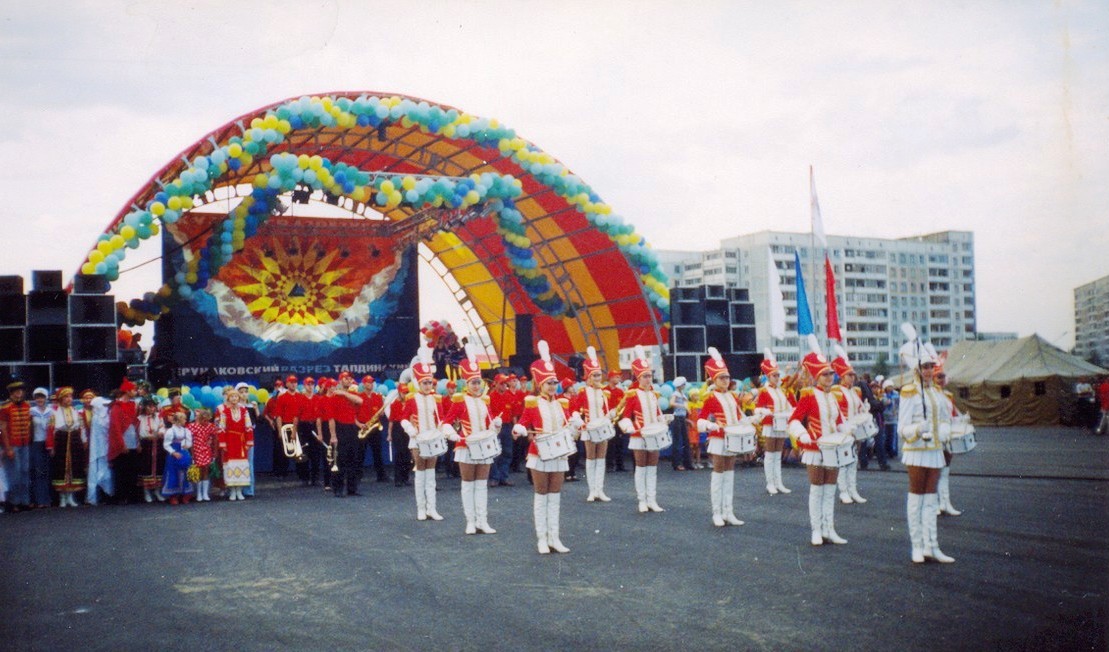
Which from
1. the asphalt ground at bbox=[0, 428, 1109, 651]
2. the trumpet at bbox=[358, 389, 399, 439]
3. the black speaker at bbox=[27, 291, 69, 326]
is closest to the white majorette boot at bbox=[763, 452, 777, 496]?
the asphalt ground at bbox=[0, 428, 1109, 651]

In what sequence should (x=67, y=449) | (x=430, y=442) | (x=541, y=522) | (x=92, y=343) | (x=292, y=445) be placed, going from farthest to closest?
1. (x=292, y=445)
2. (x=92, y=343)
3. (x=67, y=449)
4. (x=430, y=442)
5. (x=541, y=522)

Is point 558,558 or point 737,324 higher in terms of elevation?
point 737,324

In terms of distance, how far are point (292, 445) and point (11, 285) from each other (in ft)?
18.4

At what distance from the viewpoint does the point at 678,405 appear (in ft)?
62.0

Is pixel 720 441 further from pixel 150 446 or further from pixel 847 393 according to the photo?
pixel 150 446

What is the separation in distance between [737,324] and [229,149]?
43.8 ft

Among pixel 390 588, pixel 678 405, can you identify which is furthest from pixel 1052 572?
pixel 678 405

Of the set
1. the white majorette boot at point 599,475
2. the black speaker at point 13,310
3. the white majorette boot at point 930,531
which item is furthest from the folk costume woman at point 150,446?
the white majorette boot at point 930,531

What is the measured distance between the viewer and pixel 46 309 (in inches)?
639

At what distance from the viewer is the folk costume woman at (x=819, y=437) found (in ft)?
31.0

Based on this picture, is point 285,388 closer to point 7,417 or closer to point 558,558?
point 7,417

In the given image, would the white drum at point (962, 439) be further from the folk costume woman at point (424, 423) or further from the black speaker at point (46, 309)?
the black speaker at point (46, 309)

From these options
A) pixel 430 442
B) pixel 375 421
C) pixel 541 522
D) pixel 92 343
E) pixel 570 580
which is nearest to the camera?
pixel 570 580

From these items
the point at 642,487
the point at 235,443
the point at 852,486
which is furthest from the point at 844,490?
the point at 235,443
